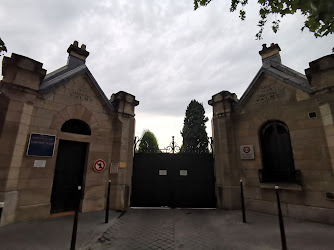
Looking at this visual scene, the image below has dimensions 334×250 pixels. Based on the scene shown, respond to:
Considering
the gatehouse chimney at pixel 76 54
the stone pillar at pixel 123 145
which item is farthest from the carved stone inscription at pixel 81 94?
the gatehouse chimney at pixel 76 54

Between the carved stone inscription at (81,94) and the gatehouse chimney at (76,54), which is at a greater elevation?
the gatehouse chimney at (76,54)

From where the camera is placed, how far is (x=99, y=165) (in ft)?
22.6

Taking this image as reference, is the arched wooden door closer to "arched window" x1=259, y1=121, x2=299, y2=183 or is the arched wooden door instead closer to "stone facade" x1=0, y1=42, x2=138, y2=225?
"arched window" x1=259, y1=121, x2=299, y2=183

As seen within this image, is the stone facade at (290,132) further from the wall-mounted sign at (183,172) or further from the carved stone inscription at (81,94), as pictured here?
the carved stone inscription at (81,94)

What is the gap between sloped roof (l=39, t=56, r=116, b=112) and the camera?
6.30 metres

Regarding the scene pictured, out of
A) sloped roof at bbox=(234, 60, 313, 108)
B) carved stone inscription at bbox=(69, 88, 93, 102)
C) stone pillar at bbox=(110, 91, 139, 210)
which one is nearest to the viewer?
sloped roof at bbox=(234, 60, 313, 108)

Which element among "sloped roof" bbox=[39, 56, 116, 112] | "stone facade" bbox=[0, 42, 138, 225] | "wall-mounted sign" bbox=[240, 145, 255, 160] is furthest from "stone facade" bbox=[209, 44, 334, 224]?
Result: "sloped roof" bbox=[39, 56, 116, 112]

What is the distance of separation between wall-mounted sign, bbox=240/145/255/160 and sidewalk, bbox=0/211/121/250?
17.9 feet

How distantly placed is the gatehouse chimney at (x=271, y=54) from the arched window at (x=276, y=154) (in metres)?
3.13

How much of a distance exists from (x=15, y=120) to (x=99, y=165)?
3081 mm

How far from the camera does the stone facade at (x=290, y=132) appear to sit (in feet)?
17.9

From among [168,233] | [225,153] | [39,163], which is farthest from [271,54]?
[39,163]

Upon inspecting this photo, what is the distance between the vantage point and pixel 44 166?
18.9ft

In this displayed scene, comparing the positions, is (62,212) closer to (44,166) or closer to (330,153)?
(44,166)
